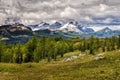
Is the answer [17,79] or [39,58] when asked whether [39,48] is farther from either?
[17,79]

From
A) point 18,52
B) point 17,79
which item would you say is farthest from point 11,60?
point 17,79

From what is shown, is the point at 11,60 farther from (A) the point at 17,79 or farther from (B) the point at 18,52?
(A) the point at 17,79

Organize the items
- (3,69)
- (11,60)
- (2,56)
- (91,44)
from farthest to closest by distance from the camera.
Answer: (91,44)
(11,60)
(2,56)
(3,69)

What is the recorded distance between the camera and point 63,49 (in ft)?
636

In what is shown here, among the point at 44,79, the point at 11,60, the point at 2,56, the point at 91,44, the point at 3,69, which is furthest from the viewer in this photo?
the point at 91,44

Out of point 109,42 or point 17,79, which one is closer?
point 17,79

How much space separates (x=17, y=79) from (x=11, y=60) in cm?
11542

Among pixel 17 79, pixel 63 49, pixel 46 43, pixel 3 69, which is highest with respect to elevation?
pixel 17 79

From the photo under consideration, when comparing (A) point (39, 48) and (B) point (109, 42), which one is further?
(B) point (109, 42)

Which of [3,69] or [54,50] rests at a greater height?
[3,69]

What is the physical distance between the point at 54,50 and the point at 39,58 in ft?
50.6

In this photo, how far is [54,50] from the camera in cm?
17100

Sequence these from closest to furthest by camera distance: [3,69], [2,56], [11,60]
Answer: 1. [3,69]
2. [2,56]
3. [11,60]

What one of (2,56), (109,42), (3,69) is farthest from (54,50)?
(3,69)
